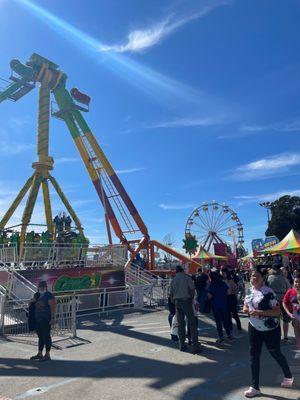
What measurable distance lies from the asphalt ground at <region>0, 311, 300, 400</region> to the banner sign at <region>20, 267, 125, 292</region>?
5.60m

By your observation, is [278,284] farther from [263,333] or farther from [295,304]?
[263,333]

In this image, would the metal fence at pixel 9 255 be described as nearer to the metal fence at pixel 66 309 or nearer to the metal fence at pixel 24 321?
the metal fence at pixel 66 309

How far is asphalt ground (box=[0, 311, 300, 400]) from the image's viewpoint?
5.43 m

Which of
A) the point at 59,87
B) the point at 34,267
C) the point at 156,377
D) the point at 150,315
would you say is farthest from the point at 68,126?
the point at 156,377

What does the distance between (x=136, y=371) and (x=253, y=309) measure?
8.35 ft

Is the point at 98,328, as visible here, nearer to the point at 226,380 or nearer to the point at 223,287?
the point at 223,287

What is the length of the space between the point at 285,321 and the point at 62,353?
474 cm

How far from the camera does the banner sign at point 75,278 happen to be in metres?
15.4

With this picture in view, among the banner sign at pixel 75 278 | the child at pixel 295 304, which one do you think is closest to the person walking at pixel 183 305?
the child at pixel 295 304

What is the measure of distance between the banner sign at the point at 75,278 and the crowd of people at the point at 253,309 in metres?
6.68

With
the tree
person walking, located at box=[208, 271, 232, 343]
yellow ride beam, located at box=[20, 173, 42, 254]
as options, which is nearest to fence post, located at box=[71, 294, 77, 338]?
person walking, located at box=[208, 271, 232, 343]

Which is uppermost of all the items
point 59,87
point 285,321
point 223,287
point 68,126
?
point 59,87

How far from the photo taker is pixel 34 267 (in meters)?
16.5

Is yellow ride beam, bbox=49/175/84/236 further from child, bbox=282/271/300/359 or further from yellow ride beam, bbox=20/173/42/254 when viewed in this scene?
child, bbox=282/271/300/359
